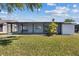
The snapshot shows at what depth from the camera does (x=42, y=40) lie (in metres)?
7.15

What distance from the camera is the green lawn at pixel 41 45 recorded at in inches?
278

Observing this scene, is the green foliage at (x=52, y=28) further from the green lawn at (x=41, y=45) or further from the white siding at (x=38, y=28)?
the white siding at (x=38, y=28)

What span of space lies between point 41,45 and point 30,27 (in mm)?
661

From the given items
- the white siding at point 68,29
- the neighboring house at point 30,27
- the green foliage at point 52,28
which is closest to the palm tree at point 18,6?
the neighboring house at point 30,27

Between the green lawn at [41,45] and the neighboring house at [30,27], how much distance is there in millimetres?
188

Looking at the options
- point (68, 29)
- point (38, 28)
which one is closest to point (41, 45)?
point (38, 28)

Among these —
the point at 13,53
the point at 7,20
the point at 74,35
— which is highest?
the point at 7,20

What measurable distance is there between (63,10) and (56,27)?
0.57 metres

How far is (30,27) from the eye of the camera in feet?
23.7

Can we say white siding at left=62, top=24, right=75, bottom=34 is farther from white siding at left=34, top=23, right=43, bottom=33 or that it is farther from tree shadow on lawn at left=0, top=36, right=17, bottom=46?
tree shadow on lawn at left=0, top=36, right=17, bottom=46

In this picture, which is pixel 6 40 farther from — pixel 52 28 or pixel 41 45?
pixel 52 28

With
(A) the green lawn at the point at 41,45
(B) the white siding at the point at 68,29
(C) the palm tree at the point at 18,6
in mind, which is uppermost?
(C) the palm tree at the point at 18,6

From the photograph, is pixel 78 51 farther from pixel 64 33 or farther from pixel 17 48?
pixel 17 48

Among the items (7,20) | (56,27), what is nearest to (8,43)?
(7,20)
